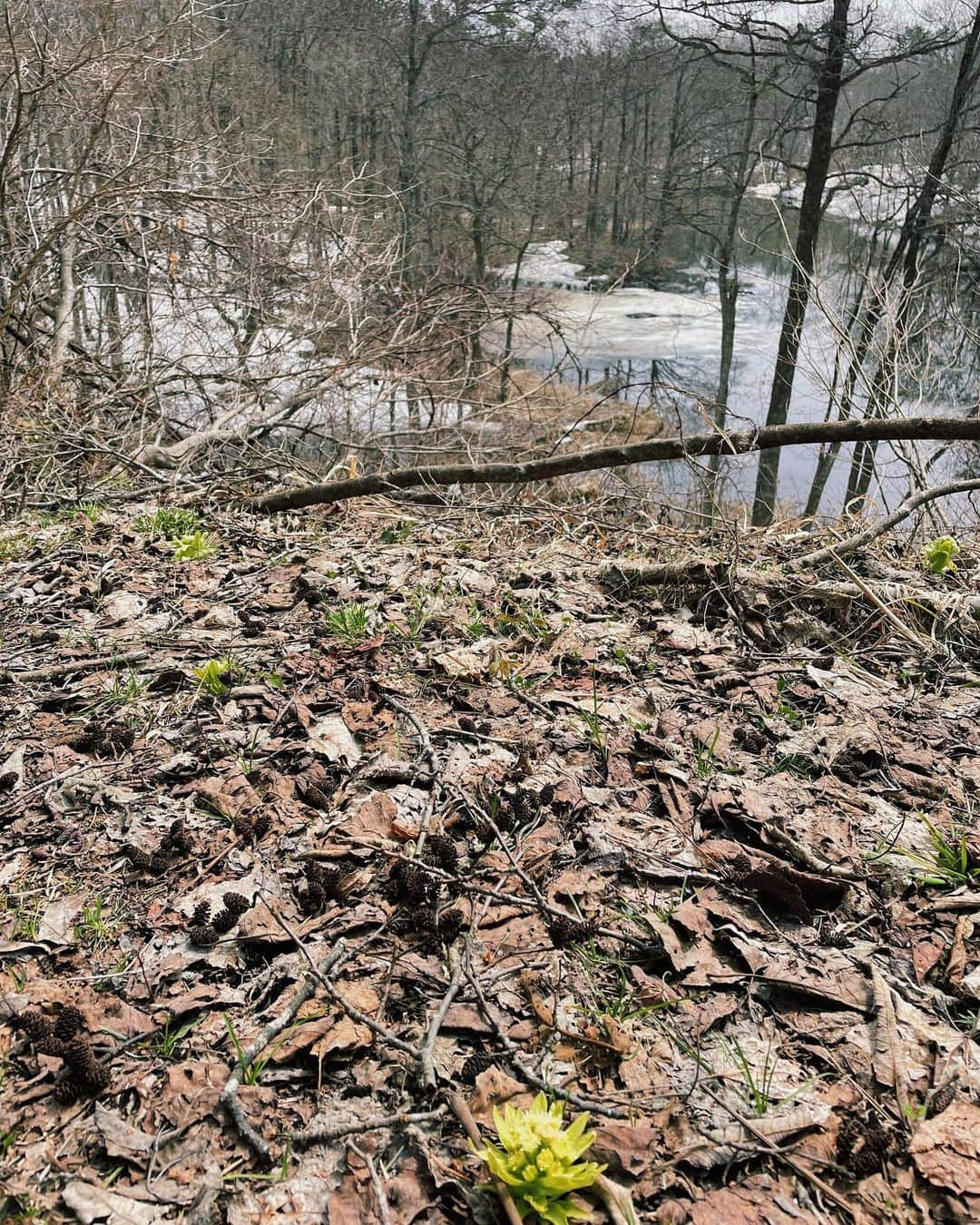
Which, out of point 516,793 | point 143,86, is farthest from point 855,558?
point 143,86

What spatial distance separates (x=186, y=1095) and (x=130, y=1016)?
25 cm

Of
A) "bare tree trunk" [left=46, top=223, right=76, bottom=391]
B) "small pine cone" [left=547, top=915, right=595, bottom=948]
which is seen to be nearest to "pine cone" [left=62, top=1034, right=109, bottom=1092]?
"small pine cone" [left=547, top=915, right=595, bottom=948]

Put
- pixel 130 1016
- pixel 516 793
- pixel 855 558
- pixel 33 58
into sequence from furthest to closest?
pixel 33 58
pixel 855 558
pixel 516 793
pixel 130 1016

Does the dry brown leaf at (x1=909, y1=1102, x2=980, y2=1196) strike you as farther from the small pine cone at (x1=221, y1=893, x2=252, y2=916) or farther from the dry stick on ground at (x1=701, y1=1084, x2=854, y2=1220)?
the small pine cone at (x1=221, y1=893, x2=252, y2=916)

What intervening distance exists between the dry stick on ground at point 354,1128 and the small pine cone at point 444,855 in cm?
67

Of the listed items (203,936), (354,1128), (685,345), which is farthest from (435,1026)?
(685,345)

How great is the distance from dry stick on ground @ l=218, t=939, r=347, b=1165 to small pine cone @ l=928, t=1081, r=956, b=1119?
1181 mm

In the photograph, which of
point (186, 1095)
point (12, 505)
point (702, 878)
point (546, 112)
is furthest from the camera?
point (546, 112)

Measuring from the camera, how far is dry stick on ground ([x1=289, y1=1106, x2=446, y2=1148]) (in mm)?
1670

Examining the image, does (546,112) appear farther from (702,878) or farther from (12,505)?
(702,878)

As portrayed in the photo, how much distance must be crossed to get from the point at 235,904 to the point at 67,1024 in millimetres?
440

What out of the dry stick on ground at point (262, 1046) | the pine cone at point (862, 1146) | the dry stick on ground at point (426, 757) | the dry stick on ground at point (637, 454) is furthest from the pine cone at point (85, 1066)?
the dry stick on ground at point (637, 454)

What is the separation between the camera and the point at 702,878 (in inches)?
90.0

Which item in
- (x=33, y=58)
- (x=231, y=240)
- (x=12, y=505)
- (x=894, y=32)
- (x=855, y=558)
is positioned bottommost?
(x=12, y=505)
